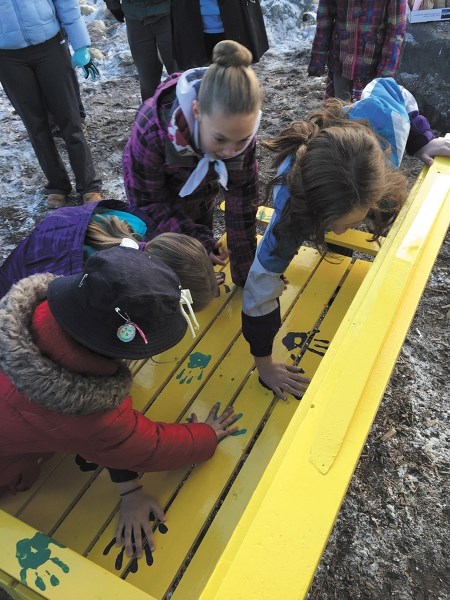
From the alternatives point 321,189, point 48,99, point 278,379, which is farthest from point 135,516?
point 48,99

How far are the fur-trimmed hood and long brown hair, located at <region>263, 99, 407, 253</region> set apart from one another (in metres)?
0.75

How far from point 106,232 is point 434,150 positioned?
1.42 m

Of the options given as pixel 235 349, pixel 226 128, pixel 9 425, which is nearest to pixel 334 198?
pixel 226 128

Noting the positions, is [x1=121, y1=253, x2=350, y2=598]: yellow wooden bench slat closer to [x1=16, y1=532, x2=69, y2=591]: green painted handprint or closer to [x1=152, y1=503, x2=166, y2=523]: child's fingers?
[x1=152, y1=503, x2=166, y2=523]: child's fingers

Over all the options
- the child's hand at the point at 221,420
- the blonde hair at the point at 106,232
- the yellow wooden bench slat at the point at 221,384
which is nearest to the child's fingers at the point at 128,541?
the yellow wooden bench slat at the point at 221,384

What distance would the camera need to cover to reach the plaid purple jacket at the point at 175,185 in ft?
5.90

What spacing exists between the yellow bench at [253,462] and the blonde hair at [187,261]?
A: 394 mm

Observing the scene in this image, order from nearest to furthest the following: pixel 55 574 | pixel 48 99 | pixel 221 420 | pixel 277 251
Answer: pixel 55 574, pixel 277 251, pixel 221 420, pixel 48 99

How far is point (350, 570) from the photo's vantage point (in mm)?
1783

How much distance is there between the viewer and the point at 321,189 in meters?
1.45

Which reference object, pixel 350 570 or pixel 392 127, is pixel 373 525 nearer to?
pixel 350 570

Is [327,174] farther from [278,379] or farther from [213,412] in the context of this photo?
[213,412]

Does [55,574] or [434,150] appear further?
[434,150]

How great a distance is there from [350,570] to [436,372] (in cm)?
102
